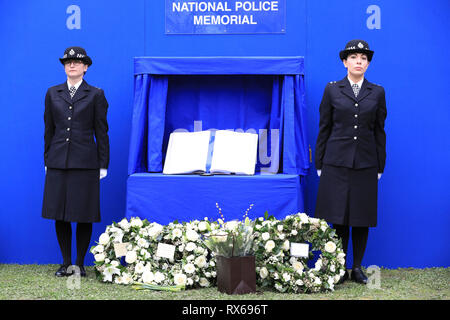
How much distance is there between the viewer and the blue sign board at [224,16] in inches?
198

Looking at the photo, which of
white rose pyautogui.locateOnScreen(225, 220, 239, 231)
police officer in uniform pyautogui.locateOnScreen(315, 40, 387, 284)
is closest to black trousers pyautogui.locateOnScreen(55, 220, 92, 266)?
white rose pyautogui.locateOnScreen(225, 220, 239, 231)

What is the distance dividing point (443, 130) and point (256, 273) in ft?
6.70

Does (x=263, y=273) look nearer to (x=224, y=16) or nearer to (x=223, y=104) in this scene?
(x=223, y=104)

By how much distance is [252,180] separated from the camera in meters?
4.46

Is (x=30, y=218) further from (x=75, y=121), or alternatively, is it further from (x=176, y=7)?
(x=176, y=7)

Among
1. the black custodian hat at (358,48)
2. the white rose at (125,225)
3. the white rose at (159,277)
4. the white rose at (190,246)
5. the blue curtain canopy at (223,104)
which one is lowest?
the white rose at (159,277)

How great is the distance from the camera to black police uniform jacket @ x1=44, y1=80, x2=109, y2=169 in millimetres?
4406

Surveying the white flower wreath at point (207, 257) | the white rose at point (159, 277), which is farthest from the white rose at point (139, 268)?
the white rose at point (159, 277)

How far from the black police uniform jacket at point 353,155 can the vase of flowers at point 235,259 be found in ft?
2.35

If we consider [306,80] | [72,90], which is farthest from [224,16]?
[72,90]

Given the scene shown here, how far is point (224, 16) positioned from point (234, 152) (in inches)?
47.3

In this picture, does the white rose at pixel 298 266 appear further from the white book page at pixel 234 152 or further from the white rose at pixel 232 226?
the white book page at pixel 234 152

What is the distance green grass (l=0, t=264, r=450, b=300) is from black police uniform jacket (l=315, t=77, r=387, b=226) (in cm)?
49

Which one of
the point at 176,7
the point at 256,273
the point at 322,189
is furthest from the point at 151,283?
the point at 176,7
